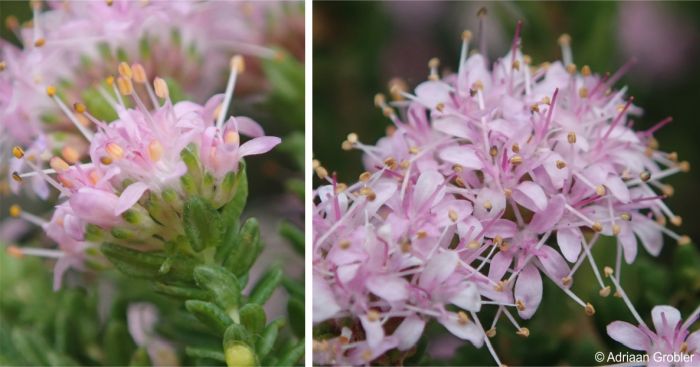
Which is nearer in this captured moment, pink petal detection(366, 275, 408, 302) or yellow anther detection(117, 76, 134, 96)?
pink petal detection(366, 275, 408, 302)

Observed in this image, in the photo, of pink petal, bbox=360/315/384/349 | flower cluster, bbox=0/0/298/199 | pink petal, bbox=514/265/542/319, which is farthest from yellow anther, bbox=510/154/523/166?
flower cluster, bbox=0/0/298/199

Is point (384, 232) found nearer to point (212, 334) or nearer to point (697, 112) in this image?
point (212, 334)

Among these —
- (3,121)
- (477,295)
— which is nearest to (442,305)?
(477,295)

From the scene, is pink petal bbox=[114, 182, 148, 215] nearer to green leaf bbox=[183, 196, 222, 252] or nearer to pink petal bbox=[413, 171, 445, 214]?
green leaf bbox=[183, 196, 222, 252]

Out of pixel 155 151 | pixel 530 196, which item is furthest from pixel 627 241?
pixel 155 151

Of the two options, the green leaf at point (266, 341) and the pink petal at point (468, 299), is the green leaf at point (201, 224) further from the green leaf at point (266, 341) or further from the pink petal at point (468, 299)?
the pink petal at point (468, 299)

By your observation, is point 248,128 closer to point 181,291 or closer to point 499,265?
point 181,291

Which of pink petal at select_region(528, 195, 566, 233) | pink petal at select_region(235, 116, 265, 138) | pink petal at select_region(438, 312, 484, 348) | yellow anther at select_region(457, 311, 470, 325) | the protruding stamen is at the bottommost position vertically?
pink petal at select_region(438, 312, 484, 348)
